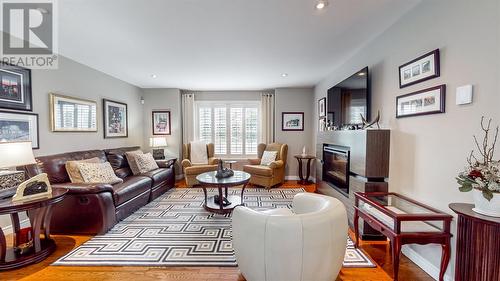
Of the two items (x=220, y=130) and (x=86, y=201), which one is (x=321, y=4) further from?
(x=220, y=130)

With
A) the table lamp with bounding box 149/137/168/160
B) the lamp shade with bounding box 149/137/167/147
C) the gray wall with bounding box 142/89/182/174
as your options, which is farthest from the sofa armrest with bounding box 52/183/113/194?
the gray wall with bounding box 142/89/182/174

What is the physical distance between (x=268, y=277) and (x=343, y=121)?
267cm

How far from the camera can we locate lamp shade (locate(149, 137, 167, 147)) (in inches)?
217

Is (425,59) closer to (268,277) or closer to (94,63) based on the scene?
(268,277)

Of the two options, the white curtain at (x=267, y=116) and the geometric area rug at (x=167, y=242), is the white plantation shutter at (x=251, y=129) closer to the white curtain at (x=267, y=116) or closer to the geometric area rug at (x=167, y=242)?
the white curtain at (x=267, y=116)

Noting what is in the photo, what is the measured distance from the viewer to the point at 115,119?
16.0ft

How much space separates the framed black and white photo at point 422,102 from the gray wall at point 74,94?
462cm

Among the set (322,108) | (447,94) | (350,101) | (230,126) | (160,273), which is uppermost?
(322,108)

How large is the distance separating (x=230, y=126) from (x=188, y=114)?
3.86ft

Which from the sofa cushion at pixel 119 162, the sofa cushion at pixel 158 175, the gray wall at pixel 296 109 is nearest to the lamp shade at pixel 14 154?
the sofa cushion at pixel 119 162

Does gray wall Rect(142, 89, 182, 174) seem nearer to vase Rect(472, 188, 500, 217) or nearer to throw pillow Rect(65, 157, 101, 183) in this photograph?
throw pillow Rect(65, 157, 101, 183)

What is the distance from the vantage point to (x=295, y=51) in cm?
330

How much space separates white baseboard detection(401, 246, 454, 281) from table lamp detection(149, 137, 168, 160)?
493 cm

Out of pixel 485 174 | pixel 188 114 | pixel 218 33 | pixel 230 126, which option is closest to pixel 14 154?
pixel 218 33
